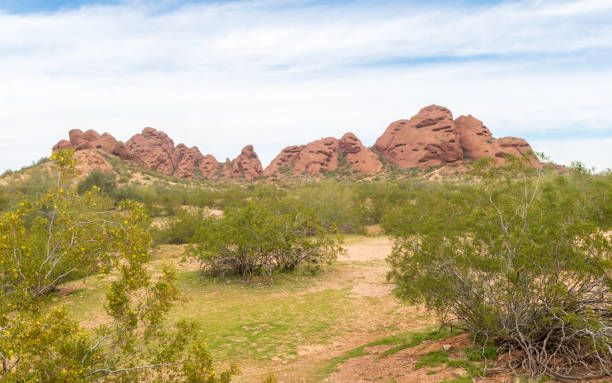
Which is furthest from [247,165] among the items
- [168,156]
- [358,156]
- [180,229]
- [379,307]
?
[379,307]

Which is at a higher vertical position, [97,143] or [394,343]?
[97,143]

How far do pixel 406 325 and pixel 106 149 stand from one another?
71502 mm

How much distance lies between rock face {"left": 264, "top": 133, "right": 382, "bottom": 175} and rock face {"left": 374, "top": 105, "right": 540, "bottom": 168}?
601 cm

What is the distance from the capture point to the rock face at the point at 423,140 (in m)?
83.0

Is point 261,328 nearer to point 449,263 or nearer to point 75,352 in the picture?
point 449,263

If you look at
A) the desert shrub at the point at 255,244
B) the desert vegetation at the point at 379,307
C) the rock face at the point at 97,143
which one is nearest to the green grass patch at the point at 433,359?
the desert vegetation at the point at 379,307

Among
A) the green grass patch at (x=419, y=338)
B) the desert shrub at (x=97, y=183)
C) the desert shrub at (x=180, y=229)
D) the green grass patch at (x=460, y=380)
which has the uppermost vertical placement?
the desert shrub at (x=97, y=183)

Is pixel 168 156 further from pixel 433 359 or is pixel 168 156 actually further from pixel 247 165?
pixel 433 359

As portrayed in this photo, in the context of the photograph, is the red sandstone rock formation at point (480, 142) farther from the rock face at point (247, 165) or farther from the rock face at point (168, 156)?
the rock face at point (168, 156)

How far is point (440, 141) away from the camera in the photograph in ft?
276

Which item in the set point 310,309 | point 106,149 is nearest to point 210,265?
point 310,309

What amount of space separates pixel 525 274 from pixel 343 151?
311 feet

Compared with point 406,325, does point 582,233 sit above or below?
above

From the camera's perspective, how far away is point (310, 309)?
11578 millimetres
